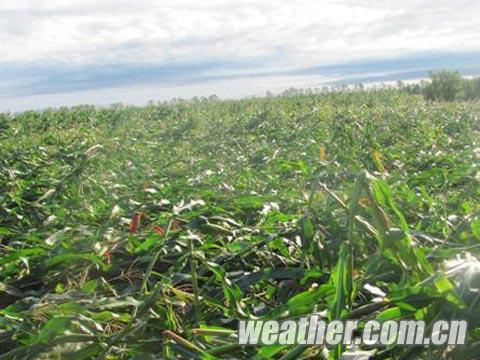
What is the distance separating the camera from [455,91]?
46.7m

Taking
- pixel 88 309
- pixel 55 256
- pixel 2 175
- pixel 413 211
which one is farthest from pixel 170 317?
pixel 2 175

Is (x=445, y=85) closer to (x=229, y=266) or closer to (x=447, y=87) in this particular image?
(x=447, y=87)

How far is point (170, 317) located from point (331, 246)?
1.87 feet

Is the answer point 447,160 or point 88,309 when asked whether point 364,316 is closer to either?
point 88,309

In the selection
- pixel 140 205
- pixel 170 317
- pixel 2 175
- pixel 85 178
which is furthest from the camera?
pixel 2 175

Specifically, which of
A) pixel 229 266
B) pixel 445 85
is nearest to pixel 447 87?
pixel 445 85

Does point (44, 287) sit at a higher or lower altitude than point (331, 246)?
lower

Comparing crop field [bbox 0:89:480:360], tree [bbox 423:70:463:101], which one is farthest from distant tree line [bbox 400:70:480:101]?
crop field [bbox 0:89:480:360]

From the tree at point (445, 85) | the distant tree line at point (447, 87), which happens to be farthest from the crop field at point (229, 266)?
the tree at point (445, 85)

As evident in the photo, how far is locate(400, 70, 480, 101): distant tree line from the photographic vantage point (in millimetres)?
44875

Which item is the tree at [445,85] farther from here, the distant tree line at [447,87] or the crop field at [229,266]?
the crop field at [229,266]

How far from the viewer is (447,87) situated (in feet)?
154

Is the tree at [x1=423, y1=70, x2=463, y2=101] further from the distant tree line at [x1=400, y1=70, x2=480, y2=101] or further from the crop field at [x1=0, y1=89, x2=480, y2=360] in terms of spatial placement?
the crop field at [x1=0, y1=89, x2=480, y2=360]

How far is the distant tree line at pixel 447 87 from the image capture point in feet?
147
